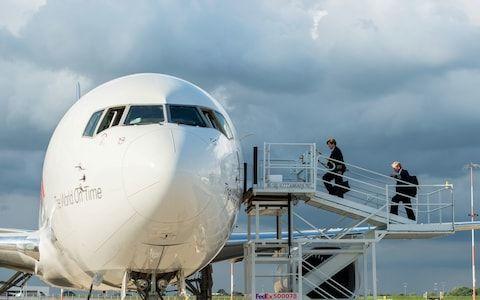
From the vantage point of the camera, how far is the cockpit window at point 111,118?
13.0 m

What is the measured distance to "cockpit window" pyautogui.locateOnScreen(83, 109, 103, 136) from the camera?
43.5 feet

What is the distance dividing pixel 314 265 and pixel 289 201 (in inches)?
77.7

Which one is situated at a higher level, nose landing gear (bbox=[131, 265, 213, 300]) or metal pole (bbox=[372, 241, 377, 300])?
metal pole (bbox=[372, 241, 377, 300])

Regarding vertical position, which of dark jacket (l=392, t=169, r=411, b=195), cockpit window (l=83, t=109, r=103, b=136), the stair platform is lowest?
the stair platform

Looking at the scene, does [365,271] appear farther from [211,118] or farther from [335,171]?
[211,118]

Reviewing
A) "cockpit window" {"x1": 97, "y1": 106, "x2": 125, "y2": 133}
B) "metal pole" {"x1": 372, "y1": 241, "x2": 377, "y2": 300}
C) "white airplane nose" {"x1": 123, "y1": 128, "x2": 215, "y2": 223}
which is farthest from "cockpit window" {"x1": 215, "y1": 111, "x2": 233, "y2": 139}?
"metal pole" {"x1": 372, "y1": 241, "x2": 377, "y2": 300}

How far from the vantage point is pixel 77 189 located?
42.0 feet

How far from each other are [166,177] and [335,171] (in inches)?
374

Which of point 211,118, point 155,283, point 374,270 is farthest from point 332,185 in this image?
point 155,283

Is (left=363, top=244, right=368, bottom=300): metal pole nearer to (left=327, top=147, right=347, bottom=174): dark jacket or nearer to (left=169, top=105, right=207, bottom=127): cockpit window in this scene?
(left=327, top=147, right=347, bottom=174): dark jacket

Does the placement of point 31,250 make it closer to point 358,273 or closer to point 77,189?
point 77,189

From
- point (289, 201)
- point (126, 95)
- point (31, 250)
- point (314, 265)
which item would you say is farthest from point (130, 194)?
point (314, 265)

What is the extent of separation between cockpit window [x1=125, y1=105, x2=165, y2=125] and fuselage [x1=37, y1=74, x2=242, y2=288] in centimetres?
2

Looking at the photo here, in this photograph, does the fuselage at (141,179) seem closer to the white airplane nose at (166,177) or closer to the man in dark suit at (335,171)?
the white airplane nose at (166,177)
